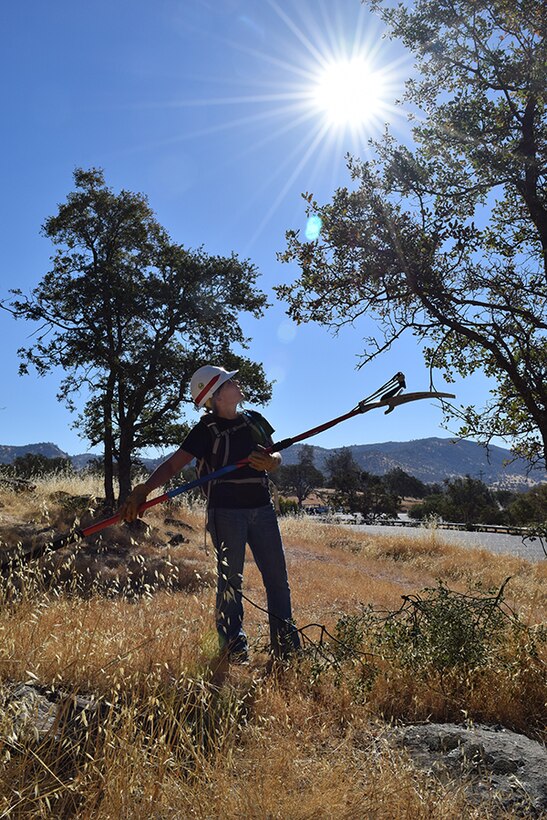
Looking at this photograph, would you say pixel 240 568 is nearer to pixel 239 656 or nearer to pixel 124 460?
pixel 239 656

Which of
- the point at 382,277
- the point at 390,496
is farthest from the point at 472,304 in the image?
the point at 390,496

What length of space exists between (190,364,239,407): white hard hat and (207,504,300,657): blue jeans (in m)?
0.90

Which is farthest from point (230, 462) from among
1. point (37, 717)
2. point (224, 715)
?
point (37, 717)

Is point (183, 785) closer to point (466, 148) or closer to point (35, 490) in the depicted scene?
point (466, 148)

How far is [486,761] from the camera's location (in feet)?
7.93

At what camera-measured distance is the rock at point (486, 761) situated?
217cm

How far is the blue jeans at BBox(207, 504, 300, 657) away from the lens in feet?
13.4

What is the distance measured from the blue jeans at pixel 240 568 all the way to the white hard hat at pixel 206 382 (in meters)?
0.90

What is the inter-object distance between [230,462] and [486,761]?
259 centimetres

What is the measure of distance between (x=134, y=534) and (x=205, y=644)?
22.9 feet

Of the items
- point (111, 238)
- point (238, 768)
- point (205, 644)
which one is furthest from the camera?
point (111, 238)

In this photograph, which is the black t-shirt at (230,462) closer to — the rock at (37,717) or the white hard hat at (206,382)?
the white hard hat at (206,382)

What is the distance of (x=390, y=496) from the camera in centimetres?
6225

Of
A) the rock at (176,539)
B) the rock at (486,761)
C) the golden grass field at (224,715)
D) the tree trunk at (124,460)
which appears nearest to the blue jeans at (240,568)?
the golden grass field at (224,715)
